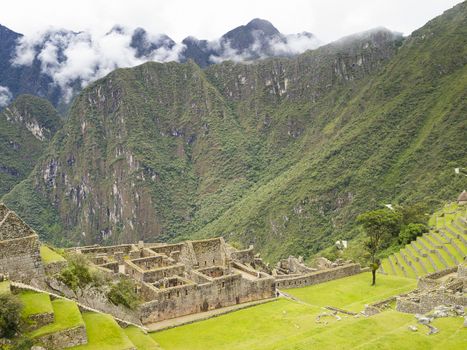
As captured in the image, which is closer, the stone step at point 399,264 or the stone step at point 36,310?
the stone step at point 36,310

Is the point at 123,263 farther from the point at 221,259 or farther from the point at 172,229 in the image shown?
the point at 172,229

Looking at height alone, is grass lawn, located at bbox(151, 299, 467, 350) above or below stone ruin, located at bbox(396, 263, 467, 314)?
below

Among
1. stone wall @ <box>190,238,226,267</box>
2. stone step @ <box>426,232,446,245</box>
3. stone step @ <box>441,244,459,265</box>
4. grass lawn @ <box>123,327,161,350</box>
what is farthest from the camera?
stone step @ <box>426,232,446,245</box>

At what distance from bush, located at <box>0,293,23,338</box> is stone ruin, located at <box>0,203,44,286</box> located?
370cm

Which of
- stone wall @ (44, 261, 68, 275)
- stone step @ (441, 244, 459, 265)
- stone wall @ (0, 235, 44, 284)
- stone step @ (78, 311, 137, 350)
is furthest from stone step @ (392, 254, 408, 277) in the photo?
stone wall @ (0, 235, 44, 284)

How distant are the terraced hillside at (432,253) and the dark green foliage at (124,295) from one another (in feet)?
61.4

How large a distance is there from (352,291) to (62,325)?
17.5 metres

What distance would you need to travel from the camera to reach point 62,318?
45.5ft

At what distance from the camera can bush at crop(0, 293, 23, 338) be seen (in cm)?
1221

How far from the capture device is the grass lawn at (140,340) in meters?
15.8

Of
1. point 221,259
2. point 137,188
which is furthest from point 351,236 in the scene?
point 137,188

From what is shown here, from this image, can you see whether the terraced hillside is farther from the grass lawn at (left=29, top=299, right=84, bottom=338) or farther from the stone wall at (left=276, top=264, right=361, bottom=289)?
the grass lawn at (left=29, top=299, right=84, bottom=338)

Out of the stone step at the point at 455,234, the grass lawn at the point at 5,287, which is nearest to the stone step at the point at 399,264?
the stone step at the point at 455,234

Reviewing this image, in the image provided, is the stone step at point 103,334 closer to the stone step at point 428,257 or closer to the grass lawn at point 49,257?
the grass lawn at point 49,257
